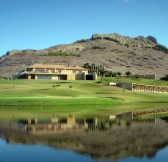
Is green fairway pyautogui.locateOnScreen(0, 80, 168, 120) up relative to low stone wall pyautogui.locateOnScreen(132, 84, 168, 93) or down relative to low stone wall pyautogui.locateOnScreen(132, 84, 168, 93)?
down

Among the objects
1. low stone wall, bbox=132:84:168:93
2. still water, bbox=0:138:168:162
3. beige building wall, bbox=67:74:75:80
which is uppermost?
beige building wall, bbox=67:74:75:80

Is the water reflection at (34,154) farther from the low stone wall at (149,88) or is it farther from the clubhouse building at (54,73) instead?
the clubhouse building at (54,73)

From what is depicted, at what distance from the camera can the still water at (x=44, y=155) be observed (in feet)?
88.4

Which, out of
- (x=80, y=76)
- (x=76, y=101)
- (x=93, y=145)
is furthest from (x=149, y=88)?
(x=93, y=145)

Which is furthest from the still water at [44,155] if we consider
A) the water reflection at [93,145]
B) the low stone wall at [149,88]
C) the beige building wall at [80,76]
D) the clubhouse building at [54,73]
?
the beige building wall at [80,76]

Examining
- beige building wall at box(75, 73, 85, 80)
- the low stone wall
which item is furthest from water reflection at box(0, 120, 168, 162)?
beige building wall at box(75, 73, 85, 80)

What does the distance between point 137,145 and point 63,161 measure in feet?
26.8

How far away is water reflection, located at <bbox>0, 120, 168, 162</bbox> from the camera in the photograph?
27.9 metres

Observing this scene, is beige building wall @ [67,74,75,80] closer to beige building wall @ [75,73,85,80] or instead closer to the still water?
beige building wall @ [75,73,85,80]

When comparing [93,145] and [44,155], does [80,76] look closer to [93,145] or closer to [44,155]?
[93,145]

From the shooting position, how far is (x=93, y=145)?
32344mm

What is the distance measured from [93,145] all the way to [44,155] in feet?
17.6

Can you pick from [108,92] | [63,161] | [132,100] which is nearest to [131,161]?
[63,161]

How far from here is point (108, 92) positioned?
375 feet
